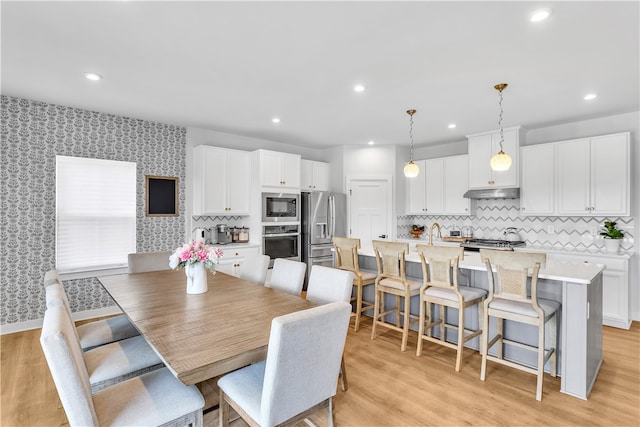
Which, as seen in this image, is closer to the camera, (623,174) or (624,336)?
(624,336)

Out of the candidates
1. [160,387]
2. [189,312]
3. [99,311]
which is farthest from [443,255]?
[99,311]

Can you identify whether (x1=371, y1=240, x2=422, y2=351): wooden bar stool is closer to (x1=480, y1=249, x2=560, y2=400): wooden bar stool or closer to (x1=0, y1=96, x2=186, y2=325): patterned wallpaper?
(x1=480, y1=249, x2=560, y2=400): wooden bar stool

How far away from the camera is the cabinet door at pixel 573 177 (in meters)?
4.11

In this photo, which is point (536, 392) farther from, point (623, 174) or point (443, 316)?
point (623, 174)

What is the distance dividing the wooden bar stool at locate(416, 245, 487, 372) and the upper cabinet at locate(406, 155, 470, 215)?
101 inches

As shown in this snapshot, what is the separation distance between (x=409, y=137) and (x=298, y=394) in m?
4.66

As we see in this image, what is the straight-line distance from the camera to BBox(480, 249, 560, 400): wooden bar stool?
2.33 metres

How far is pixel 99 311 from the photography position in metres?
4.07

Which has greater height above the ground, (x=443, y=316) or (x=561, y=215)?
(x=561, y=215)

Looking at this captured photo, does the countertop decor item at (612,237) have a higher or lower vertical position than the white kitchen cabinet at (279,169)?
lower

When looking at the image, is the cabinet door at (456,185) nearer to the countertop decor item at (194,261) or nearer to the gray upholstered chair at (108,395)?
the countertop decor item at (194,261)

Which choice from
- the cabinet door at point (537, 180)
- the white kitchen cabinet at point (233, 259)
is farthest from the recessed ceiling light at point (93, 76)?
the cabinet door at point (537, 180)

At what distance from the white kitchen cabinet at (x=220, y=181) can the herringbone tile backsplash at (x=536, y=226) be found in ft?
9.27

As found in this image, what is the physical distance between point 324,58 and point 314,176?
11.2 ft
